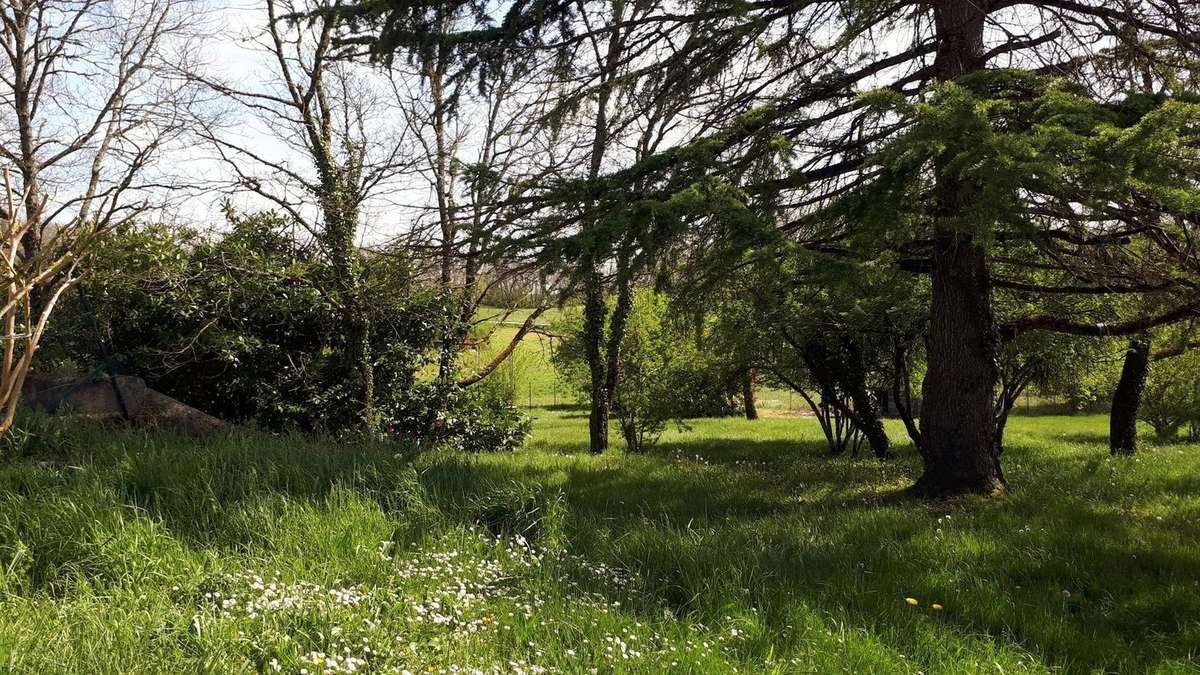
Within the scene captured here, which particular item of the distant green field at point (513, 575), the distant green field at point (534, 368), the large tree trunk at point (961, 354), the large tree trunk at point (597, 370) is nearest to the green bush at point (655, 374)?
the large tree trunk at point (597, 370)

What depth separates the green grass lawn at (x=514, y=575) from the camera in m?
3.00

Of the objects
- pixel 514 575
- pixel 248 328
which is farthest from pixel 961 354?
pixel 248 328

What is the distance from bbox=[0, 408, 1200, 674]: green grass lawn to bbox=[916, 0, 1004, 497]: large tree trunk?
0.59 m

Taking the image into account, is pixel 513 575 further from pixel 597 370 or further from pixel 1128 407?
pixel 1128 407

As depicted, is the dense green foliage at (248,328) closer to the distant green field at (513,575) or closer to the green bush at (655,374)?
the distant green field at (513,575)

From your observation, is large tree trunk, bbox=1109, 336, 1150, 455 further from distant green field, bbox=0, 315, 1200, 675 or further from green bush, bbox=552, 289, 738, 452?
green bush, bbox=552, 289, 738, 452

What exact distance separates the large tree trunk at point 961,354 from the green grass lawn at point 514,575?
0.59 metres

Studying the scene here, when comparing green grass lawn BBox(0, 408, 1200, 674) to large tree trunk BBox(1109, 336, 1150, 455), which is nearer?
green grass lawn BBox(0, 408, 1200, 674)

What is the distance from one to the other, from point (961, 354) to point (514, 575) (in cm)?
504

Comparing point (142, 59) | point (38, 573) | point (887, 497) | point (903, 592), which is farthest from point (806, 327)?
point (142, 59)

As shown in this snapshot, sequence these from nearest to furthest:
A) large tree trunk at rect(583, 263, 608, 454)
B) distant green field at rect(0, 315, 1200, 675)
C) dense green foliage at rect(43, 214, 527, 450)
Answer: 1. distant green field at rect(0, 315, 1200, 675)
2. dense green foliage at rect(43, 214, 527, 450)
3. large tree trunk at rect(583, 263, 608, 454)

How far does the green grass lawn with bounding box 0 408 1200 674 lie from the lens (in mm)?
3002

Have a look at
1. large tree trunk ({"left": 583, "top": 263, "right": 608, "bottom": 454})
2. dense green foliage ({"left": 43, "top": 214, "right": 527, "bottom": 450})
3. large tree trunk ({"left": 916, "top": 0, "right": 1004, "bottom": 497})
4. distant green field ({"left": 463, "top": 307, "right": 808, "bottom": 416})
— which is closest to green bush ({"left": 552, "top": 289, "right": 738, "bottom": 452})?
large tree trunk ({"left": 583, "top": 263, "right": 608, "bottom": 454})

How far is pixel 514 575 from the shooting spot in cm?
396
